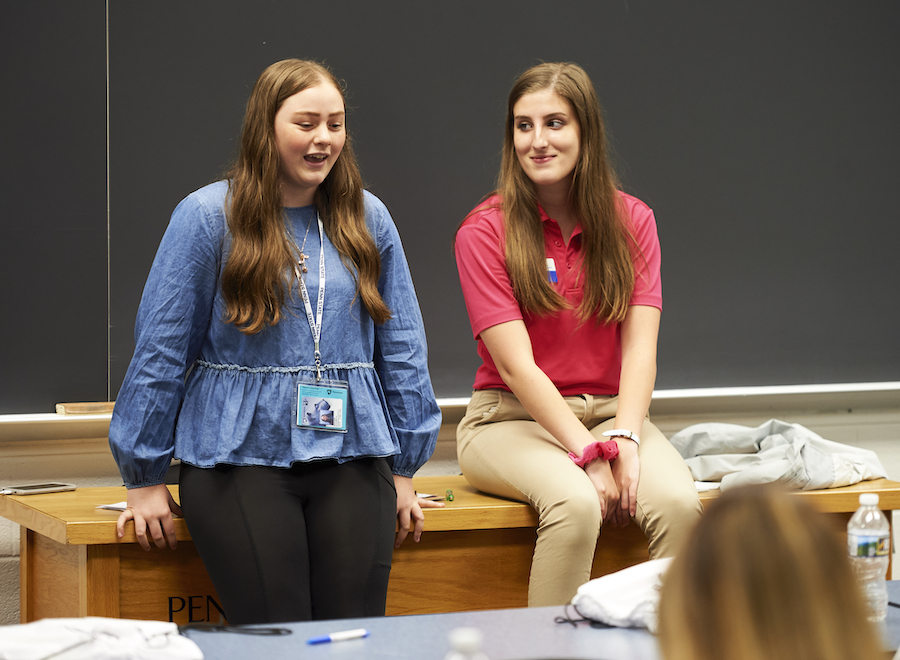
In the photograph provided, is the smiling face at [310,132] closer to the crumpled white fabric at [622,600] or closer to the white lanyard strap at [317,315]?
the white lanyard strap at [317,315]

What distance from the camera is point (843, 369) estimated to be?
303 centimetres

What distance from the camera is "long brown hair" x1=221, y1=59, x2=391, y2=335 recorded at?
5.71 feet

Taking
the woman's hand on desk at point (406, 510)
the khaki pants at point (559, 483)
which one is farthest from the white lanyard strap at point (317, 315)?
the khaki pants at point (559, 483)

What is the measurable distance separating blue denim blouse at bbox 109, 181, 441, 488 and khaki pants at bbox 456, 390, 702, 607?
0.33m

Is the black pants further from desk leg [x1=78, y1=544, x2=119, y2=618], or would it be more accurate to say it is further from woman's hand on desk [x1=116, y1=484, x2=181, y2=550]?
desk leg [x1=78, y1=544, x2=119, y2=618]

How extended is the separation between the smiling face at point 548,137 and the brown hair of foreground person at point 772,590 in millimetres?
1681

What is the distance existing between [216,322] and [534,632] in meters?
0.95

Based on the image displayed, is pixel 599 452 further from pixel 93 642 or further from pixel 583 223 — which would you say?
pixel 93 642

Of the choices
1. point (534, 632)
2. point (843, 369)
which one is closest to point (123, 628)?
point (534, 632)

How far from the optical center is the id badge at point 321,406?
1.74 meters

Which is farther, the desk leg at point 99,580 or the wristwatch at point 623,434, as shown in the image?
the wristwatch at point 623,434

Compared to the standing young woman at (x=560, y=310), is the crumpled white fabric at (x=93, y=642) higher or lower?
lower

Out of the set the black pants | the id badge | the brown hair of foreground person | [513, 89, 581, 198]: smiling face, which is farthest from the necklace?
the brown hair of foreground person

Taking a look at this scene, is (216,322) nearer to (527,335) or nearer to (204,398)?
(204,398)
